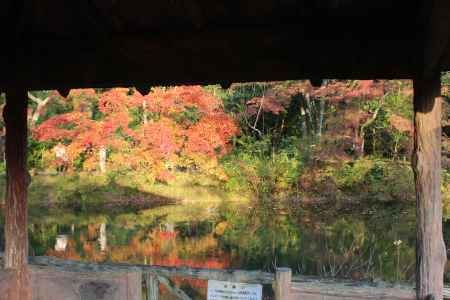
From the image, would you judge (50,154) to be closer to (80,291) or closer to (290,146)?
(290,146)

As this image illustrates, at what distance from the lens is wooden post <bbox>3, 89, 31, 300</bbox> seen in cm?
334

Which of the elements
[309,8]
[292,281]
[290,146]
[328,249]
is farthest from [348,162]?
[309,8]

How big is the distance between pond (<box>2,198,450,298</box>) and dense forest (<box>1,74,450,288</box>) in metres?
0.08

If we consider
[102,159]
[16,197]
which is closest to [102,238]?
[102,159]

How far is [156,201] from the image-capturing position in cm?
1295

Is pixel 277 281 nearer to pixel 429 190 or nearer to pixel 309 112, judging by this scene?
pixel 429 190

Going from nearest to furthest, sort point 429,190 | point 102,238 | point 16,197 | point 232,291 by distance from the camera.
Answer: point 429,190 → point 16,197 → point 232,291 → point 102,238

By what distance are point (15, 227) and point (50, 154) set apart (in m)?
11.4

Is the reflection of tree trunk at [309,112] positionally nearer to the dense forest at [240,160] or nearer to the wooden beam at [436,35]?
the dense forest at [240,160]

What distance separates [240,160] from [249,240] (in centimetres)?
399

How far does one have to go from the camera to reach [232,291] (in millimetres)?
3531

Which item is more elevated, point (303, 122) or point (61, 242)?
point (303, 122)

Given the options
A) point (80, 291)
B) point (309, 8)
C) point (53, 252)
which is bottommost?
point (53, 252)

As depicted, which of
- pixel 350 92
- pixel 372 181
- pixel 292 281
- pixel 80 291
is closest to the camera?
pixel 292 281
